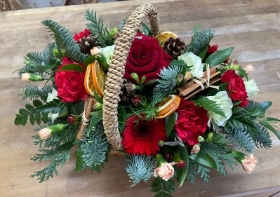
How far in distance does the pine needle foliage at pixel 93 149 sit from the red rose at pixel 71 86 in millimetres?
77

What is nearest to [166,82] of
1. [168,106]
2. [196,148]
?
[168,106]

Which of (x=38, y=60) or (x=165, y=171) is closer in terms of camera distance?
(x=165, y=171)

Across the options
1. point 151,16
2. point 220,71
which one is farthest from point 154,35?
point 220,71

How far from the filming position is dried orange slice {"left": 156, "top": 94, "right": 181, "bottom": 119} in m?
0.62

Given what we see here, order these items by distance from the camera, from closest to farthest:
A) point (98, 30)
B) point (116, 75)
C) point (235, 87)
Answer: point (116, 75) < point (235, 87) < point (98, 30)

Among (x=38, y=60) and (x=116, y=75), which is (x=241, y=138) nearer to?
(x=116, y=75)

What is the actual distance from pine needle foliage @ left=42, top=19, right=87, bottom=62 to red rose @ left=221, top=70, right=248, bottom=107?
1.06 feet

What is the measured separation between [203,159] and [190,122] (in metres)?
0.09

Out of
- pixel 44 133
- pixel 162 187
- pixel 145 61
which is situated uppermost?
pixel 145 61

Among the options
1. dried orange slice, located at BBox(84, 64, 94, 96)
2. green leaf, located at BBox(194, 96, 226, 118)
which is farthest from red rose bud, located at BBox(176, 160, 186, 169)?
dried orange slice, located at BBox(84, 64, 94, 96)

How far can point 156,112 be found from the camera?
0.63m

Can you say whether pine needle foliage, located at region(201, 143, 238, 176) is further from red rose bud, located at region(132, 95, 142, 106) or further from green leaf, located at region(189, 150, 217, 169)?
red rose bud, located at region(132, 95, 142, 106)

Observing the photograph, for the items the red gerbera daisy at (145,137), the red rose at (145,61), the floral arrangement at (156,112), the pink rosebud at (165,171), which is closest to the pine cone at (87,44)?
the floral arrangement at (156,112)

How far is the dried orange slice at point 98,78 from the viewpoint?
2.06 feet
